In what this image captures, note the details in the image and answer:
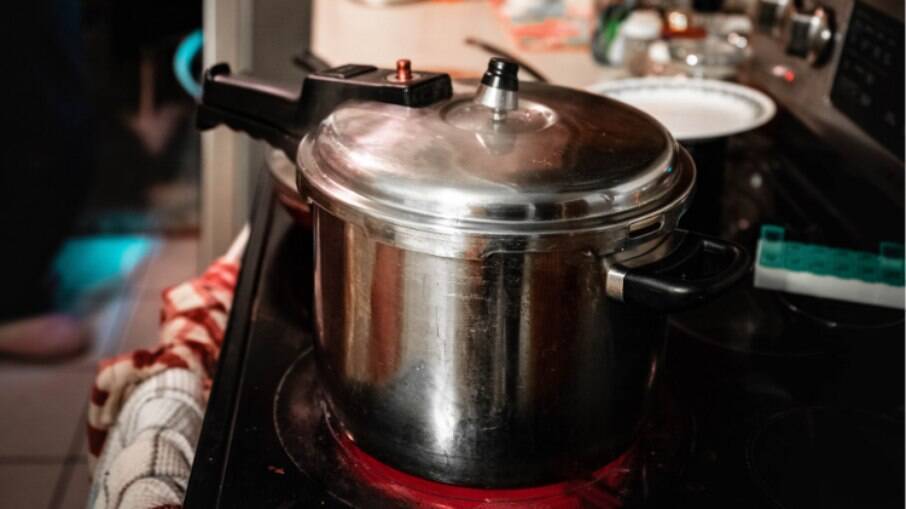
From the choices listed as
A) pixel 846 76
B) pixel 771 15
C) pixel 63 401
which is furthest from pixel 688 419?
pixel 63 401

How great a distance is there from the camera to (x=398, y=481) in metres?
0.64

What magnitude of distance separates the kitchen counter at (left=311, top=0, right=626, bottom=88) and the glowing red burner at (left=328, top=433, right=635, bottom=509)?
0.79 metres

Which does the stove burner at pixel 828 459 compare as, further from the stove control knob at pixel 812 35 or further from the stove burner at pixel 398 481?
the stove control knob at pixel 812 35

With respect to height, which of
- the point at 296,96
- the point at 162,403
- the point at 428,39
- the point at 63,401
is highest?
the point at 296,96

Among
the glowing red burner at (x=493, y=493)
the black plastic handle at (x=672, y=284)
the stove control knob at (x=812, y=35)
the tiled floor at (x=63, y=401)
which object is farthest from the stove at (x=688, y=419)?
the tiled floor at (x=63, y=401)

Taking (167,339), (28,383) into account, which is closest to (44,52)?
(28,383)

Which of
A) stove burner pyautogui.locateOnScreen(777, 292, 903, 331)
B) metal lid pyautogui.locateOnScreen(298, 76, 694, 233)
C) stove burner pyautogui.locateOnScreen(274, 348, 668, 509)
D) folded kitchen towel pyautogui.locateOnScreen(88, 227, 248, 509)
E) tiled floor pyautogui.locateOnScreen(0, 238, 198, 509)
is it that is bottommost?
tiled floor pyautogui.locateOnScreen(0, 238, 198, 509)

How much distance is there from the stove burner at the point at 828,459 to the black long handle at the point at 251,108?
0.44 m

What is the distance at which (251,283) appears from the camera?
0.87 metres

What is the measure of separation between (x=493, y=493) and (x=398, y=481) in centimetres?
6

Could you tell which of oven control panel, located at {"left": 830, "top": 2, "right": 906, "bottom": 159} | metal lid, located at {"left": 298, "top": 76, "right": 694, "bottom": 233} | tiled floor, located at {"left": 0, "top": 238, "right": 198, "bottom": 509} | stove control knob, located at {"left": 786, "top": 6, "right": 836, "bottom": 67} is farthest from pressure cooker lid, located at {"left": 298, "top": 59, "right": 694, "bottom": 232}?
Answer: tiled floor, located at {"left": 0, "top": 238, "right": 198, "bottom": 509}

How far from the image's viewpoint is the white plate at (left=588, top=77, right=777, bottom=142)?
42.4 inches

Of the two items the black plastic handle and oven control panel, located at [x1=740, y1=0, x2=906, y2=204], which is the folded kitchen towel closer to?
the black plastic handle

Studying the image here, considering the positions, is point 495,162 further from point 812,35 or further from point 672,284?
point 812,35
